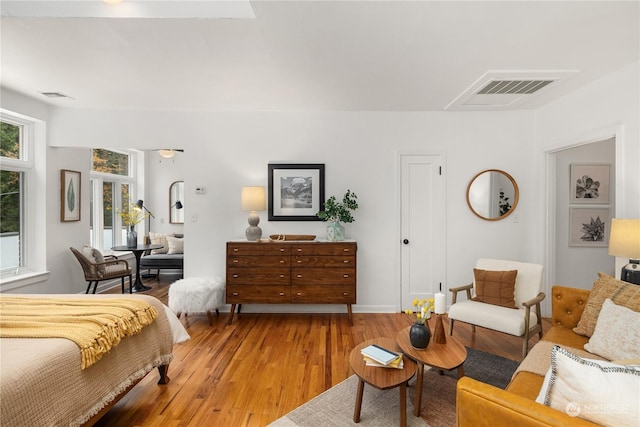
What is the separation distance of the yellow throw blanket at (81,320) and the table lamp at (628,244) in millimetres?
3524

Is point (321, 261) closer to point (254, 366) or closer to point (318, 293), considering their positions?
point (318, 293)

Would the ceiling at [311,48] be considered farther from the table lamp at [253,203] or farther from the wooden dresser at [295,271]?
the wooden dresser at [295,271]

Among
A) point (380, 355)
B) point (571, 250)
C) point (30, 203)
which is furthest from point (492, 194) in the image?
point (30, 203)

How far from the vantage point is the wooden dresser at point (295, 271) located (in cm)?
361

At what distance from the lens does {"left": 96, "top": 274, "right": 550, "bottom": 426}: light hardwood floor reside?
6.71 feet

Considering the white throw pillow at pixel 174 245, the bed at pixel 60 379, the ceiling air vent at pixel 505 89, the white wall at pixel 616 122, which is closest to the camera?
the bed at pixel 60 379

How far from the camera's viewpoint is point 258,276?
3.62 m

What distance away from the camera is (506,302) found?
9.93 ft

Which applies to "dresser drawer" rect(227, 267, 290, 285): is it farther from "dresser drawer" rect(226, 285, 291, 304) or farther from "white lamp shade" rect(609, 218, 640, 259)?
"white lamp shade" rect(609, 218, 640, 259)

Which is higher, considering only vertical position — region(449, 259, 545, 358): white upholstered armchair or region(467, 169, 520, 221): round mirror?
region(467, 169, 520, 221): round mirror

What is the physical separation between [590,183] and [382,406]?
13.0 ft

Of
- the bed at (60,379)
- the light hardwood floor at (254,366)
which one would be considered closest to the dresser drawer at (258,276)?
the light hardwood floor at (254,366)

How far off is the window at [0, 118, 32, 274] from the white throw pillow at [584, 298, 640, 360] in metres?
5.86

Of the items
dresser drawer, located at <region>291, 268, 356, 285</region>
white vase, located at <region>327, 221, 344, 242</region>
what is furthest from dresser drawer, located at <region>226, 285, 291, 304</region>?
white vase, located at <region>327, 221, 344, 242</region>
